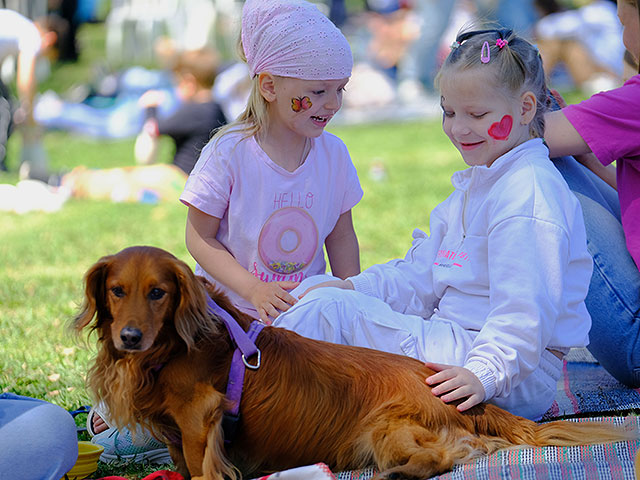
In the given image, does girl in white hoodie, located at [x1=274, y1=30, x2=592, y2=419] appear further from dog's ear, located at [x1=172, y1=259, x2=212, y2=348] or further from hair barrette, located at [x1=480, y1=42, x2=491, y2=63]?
dog's ear, located at [x1=172, y1=259, x2=212, y2=348]

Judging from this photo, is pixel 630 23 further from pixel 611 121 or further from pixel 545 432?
pixel 545 432

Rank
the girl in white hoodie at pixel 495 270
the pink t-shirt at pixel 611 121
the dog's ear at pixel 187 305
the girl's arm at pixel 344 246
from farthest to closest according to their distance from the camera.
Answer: the girl's arm at pixel 344 246 < the pink t-shirt at pixel 611 121 < the girl in white hoodie at pixel 495 270 < the dog's ear at pixel 187 305

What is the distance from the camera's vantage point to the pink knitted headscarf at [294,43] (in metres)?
3.31

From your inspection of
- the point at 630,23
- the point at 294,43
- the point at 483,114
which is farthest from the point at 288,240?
the point at 630,23

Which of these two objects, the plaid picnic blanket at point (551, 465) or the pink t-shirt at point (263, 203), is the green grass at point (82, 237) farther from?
the plaid picnic blanket at point (551, 465)

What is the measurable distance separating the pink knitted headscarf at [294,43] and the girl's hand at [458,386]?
1.36 m

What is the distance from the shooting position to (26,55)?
9625 millimetres

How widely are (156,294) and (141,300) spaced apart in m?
0.05

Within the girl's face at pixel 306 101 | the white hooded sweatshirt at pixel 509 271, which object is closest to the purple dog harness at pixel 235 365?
the white hooded sweatshirt at pixel 509 271

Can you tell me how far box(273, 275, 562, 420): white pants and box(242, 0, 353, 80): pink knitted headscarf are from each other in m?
0.94

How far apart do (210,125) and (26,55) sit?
2.40m

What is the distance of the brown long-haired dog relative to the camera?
2371 millimetres

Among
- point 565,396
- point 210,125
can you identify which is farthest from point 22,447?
point 210,125

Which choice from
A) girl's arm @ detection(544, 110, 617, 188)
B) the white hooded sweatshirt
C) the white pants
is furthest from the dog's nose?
girl's arm @ detection(544, 110, 617, 188)
